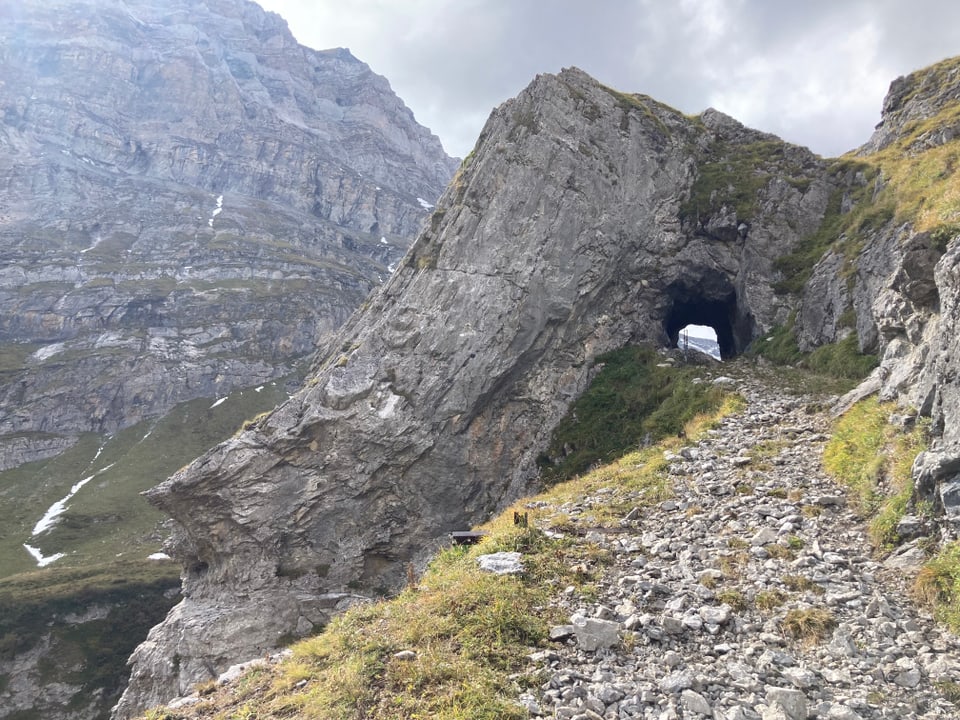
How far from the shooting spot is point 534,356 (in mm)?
34500

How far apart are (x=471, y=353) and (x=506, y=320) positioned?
3.08 m

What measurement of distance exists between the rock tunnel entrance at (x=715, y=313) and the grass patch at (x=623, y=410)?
6820 mm

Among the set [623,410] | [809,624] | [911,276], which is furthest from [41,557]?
[911,276]

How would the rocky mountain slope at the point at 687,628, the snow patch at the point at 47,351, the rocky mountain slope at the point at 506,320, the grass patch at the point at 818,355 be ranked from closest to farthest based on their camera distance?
the rocky mountain slope at the point at 687,628, the grass patch at the point at 818,355, the rocky mountain slope at the point at 506,320, the snow patch at the point at 47,351

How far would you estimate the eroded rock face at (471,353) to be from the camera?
30922 millimetres

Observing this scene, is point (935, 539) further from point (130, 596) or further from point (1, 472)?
point (1, 472)

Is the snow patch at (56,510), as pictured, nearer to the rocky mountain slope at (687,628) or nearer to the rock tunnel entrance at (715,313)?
the rock tunnel entrance at (715,313)

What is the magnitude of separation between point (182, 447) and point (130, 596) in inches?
2782

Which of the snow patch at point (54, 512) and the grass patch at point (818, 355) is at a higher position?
the grass patch at point (818, 355)

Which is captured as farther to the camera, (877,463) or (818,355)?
→ (818,355)

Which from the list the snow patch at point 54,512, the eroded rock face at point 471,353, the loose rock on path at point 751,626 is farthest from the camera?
the snow patch at point 54,512

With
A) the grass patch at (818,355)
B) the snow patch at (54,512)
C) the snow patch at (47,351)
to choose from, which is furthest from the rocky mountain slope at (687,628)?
the snow patch at (47,351)

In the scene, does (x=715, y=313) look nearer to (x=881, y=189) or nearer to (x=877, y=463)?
(x=881, y=189)

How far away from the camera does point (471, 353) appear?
33.3 metres
